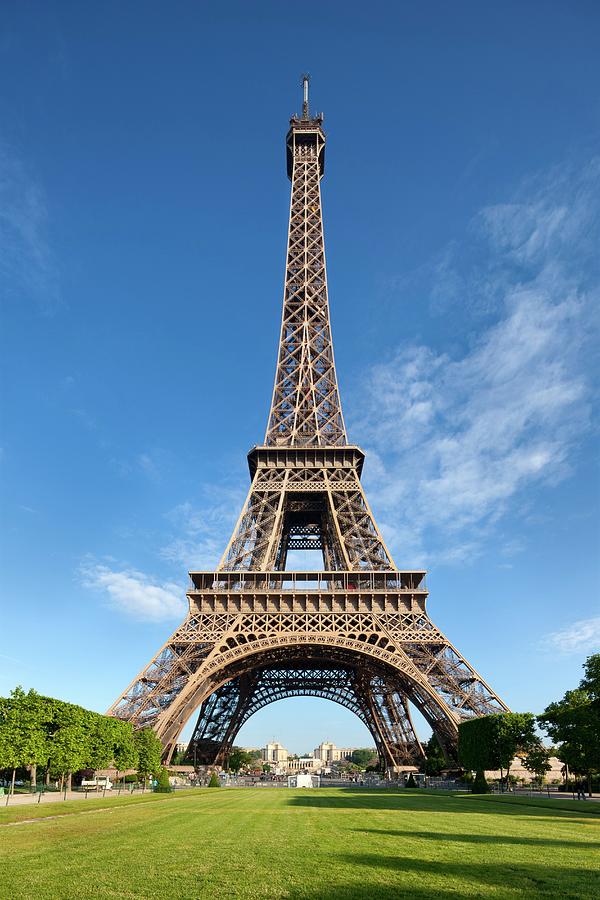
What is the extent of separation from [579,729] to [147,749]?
26.4 metres

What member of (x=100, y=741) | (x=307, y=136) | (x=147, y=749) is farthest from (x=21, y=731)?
(x=307, y=136)

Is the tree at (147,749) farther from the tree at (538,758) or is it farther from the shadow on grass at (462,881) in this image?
the shadow on grass at (462,881)

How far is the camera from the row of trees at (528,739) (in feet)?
120

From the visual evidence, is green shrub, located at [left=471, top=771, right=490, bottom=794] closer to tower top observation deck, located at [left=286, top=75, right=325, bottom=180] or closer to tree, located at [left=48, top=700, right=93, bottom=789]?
tree, located at [left=48, top=700, right=93, bottom=789]

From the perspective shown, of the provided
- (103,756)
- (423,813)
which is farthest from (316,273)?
(423,813)

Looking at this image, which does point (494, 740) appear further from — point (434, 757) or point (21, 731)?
point (434, 757)

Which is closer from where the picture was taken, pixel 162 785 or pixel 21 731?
pixel 21 731

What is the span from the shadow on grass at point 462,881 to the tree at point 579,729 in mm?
24889

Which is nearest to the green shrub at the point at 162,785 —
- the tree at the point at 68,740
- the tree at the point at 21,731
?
the tree at the point at 68,740

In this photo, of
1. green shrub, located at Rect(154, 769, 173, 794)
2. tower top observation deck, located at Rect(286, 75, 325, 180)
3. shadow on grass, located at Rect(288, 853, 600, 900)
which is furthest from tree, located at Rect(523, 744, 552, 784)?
tower top observation deck, located at Rect(286, 75, 325, 180)

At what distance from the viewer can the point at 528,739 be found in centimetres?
3978

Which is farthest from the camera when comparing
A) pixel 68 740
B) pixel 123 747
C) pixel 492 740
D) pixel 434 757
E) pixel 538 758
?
pixel 434 757

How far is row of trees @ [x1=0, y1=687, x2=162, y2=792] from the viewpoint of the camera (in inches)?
1303

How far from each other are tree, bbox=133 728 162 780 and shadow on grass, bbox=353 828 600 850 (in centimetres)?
2621
